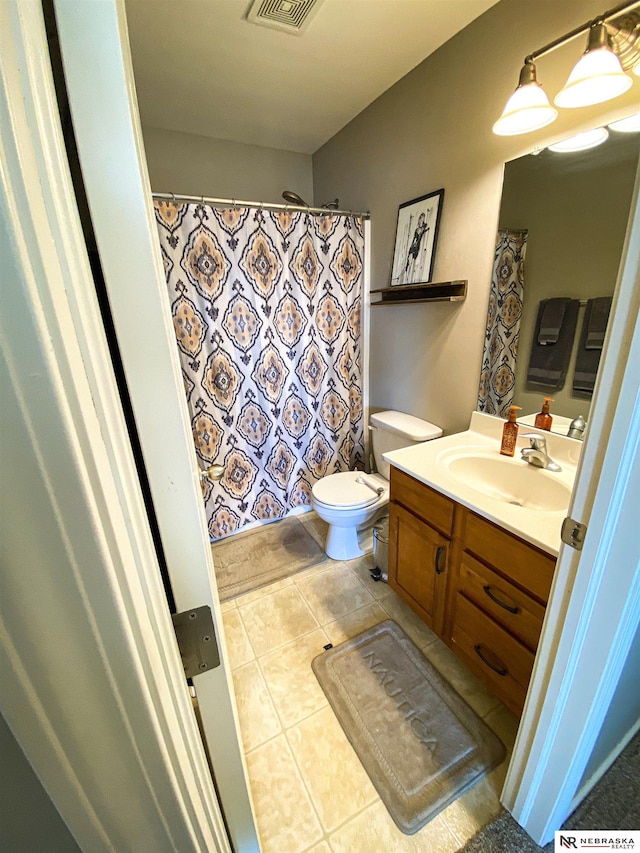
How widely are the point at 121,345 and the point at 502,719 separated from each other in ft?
5.48

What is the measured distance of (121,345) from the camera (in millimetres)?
365

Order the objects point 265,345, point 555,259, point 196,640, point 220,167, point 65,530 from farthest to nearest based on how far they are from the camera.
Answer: point 220,167
point 265,345
point 555,259
point 196,640
point 65,530

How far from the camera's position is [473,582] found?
1184 millimetres

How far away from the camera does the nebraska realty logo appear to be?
35.4 inches

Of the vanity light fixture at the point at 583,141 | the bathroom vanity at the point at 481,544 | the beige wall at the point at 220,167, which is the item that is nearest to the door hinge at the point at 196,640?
the bathroom vanity at the point at 481,544

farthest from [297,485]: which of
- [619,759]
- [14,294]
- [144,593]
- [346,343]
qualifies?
[14,294]

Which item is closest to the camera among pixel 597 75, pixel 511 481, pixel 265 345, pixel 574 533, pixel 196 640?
pixel 196 640

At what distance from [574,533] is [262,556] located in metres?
1.73

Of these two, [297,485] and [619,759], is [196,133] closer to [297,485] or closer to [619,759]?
[297,485]

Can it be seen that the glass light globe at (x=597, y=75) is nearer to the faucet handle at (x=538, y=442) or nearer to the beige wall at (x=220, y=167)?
the faucet handle at (x=538, y=442)

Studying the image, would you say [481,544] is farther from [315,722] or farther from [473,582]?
[315,722]

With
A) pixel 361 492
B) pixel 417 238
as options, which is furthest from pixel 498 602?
pixel 417 238

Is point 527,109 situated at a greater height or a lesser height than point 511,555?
greater

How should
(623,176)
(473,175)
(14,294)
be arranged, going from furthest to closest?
(473,175)
(623,176)
(14,294)
